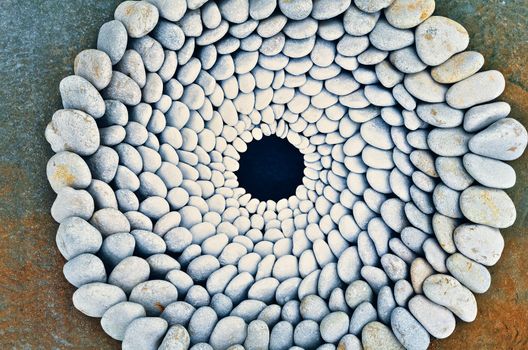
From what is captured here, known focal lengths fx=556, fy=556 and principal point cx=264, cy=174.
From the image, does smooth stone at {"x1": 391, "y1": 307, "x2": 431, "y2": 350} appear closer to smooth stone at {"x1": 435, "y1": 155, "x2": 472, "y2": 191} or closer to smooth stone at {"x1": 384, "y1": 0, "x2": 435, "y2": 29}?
smooth stone at {"x1": 435, "y1": 155, "x2": 472, "y2": 191}

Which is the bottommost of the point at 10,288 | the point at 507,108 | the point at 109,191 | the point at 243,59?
the point at 10,288

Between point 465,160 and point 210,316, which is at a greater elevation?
point 465,160

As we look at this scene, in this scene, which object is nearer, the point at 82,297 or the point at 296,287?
the point at 82,297

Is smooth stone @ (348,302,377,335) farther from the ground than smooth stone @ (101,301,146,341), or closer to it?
farther from the ground

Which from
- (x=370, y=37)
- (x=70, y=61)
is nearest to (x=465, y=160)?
(x=370, y=37)

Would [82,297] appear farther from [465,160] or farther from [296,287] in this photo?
[465,160]

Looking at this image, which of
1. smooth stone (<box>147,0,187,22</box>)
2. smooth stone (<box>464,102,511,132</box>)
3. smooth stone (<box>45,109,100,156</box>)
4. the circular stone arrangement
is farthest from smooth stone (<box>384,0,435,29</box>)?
smooth stone (<box>45,109,100,156</box>)

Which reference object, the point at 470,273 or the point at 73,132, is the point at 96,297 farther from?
the point at 470,273
